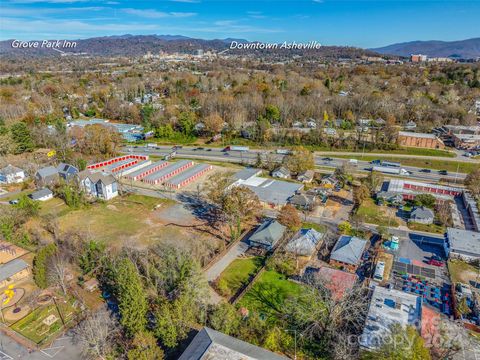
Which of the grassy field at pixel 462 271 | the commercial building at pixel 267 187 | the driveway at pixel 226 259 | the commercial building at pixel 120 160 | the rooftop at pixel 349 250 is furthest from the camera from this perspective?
the commercial building at pixel 120 160

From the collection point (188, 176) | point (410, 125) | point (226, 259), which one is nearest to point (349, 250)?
point (226, 259)

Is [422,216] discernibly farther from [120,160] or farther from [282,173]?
[120,160]

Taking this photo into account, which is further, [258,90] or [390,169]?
[258,90]

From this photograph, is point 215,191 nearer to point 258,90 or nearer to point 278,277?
point 278,277

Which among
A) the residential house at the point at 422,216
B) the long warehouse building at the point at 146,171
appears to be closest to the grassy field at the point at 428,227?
the residential house at the point at 422,216

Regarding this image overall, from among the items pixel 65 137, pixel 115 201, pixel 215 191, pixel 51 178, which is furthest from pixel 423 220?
pixel 65 137

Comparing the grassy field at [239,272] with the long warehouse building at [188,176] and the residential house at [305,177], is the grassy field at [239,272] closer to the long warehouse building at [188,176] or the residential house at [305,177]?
the long warehouse building at [188,176]
